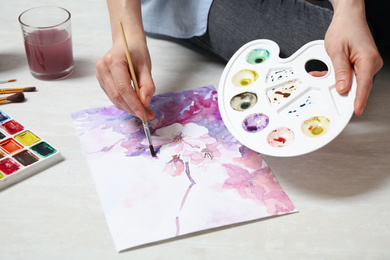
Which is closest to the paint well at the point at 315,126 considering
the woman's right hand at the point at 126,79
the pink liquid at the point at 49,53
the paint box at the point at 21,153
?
the woman's right hand at the point at 126,79

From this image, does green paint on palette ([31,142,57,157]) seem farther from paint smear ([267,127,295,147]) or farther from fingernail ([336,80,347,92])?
fingernail ([336,80,347,92])

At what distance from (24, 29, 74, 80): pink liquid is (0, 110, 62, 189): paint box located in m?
0.20

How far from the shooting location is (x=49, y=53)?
1062 millimetres

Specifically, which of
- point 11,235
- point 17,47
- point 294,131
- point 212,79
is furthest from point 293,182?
point 17,47

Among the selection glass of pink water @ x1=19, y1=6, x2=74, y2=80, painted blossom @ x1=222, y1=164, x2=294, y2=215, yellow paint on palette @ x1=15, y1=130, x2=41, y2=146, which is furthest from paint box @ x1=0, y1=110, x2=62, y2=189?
painted blossom @ x1=222, y1=164, x2=294, y2=215

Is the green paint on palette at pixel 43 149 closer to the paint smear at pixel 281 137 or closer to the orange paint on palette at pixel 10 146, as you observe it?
the orange paint on palette at pixel 10 146

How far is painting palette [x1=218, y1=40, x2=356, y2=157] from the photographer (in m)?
0.81

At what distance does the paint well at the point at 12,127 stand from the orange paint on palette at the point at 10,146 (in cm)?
3

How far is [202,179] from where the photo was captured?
855mm

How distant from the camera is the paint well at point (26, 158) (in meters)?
0.86

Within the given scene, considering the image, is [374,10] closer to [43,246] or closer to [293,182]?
[293,182]

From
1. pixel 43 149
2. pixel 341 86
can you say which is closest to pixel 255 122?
pixel 341 86

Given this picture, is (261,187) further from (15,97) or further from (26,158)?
(15,97)

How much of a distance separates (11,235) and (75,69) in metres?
0.53
